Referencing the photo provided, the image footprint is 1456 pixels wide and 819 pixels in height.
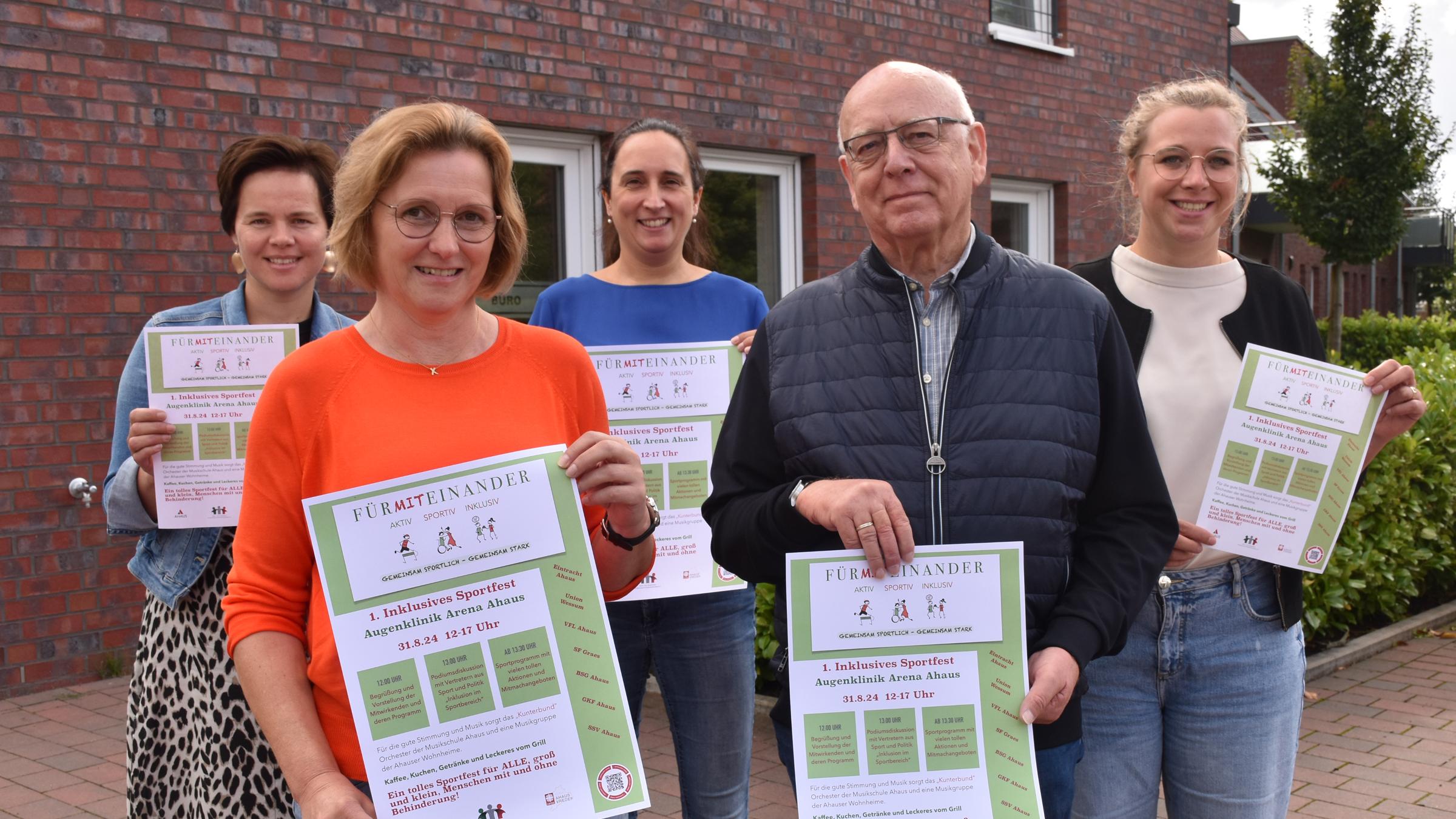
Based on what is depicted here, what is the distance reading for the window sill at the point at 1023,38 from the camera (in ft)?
32.7

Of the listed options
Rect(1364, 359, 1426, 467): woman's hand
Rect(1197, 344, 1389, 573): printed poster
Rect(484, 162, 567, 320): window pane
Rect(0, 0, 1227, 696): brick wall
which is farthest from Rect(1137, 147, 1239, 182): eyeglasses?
Rect(484, 162, 567, 320): window pane

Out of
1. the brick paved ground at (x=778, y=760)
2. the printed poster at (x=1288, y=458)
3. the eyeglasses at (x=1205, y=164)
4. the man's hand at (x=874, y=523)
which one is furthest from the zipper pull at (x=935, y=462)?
the brick paved ground at (x=778, y=760)

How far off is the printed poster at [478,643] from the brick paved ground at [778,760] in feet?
8.86

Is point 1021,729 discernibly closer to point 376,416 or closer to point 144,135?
point 376,416

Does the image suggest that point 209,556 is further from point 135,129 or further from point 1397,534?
point 1397,534

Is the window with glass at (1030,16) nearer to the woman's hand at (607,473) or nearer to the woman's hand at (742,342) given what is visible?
the woman's hand at (742,342)

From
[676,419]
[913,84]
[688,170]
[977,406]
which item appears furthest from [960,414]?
[688,170]

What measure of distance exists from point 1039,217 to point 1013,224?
0.28 metres

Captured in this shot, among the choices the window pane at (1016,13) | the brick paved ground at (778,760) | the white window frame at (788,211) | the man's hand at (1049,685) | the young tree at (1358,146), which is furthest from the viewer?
the young tree at (1358,146)

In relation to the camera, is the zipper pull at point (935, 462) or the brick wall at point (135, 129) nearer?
the zipper pull at point (935, 462)

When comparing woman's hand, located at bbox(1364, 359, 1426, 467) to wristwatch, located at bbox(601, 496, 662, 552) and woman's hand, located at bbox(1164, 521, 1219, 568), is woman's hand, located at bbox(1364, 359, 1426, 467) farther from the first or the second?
wristwatch, located at bbox(601, 496, 662, 552)

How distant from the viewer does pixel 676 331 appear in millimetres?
3223

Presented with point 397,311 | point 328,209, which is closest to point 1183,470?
point 397,311

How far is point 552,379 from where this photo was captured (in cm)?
207
